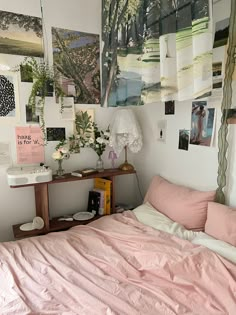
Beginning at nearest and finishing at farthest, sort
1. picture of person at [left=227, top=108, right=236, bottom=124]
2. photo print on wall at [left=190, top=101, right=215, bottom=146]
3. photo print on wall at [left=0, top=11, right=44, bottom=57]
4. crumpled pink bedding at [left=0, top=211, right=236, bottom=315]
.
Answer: crumpled pink bedding at [left=0, top=211, right=236, bottom=315], picture of person at [left=227, top=108, right=236, bottom=124], photo print on wall at [left=190, top=101, right=215, bottom=146], photo print on wall at [left=0, top=11, right=44, bottom=57]

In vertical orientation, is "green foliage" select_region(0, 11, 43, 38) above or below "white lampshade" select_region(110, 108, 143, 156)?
above

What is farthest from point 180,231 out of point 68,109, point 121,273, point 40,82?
point 40,82

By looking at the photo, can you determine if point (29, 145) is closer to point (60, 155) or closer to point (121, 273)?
point (60, 155)

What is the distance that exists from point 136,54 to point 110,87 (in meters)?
0.42

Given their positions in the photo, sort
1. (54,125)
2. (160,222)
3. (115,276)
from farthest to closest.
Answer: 1. (54,125)
2. (160,222)
3. (115,276)

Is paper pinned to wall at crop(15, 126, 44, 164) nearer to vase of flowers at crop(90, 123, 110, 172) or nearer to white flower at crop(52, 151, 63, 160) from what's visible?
white flower at crop(52, 151, 63, 160)

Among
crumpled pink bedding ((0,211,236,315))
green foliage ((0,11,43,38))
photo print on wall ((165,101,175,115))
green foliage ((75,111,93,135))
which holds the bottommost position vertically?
crumpled pink bedding ((0,211,236,315))

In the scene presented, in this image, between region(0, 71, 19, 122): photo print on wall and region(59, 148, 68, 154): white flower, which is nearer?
region(0, 71, 19, 122): photo print on wall

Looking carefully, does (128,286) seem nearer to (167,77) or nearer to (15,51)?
(167,77)

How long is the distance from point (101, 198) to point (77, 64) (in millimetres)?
1180

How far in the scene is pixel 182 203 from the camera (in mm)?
1842

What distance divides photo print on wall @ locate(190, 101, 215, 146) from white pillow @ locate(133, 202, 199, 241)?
0.61m

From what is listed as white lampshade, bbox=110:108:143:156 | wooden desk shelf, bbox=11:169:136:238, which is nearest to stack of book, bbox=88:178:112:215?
wooden desk shelf, bbox=11:169:136:238

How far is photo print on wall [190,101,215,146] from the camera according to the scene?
6.05 feet
